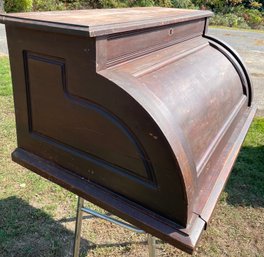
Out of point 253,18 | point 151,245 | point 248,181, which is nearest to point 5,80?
point 248,181

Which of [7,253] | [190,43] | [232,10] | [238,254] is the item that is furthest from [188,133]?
[232,10]

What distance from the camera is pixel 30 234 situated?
7.75ft

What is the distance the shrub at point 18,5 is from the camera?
12852 millimetres

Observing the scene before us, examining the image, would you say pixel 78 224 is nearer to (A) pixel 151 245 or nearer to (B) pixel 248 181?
(A) pixel 151 245

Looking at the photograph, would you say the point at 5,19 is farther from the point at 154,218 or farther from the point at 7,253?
the point at 7,253

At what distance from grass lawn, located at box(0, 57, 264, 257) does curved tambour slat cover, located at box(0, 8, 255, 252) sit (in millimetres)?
1034

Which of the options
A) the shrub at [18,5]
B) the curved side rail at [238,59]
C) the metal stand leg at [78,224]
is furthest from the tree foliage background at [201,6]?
the metal stand leg at [78,224]

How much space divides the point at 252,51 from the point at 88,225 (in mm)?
7822

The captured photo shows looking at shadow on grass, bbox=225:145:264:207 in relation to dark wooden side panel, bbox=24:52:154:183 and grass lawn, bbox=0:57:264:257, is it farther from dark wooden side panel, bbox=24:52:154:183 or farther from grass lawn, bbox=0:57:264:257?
dark wooden side panel, bbox=24:52:154:183

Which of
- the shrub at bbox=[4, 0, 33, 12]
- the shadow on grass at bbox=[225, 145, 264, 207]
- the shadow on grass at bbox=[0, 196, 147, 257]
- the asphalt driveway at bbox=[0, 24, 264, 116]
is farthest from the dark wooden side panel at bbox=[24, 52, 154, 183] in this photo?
the shrub at bbox=[4, 0, 33, 12]

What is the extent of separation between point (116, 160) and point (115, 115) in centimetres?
18

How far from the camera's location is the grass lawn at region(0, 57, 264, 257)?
2.27 meters

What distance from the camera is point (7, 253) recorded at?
2205mm

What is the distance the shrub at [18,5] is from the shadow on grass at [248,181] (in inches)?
466
